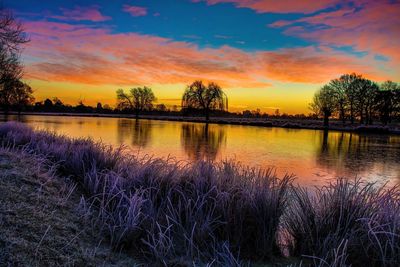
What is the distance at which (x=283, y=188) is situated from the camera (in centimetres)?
535

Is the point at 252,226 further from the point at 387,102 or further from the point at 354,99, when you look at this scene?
the point at 387,102

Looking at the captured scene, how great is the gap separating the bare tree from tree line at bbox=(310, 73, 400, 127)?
196ft

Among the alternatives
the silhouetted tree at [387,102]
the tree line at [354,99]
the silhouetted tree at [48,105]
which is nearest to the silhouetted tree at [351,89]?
the tree line at [354,99]

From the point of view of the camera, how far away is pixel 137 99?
111 m

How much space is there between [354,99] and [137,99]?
67.5m

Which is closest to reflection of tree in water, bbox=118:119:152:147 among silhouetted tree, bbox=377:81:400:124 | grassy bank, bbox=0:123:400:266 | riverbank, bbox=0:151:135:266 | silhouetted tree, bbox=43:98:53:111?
riverbank, bbox=0:151:135:266

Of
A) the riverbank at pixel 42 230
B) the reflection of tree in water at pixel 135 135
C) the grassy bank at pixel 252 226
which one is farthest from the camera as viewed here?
the reflection of tree in water at pixel 135 135

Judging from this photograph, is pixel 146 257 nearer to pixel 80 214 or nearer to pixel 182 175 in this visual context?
pixel 80 214

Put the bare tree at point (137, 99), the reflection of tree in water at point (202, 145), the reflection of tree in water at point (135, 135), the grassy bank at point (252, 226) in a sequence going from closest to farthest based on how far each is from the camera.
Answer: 1. the grassy bank at point (252, 226)
2. the reflection of tree in water at point (202, 145)
3. the reflection of tree in water at point (135, 135)
4. the bare tree at point (137, 99)

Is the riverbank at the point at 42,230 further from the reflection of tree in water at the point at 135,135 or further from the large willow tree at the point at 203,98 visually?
the large willow tree at the point at 203,98

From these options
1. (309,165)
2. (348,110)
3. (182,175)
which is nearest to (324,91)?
(348,110)

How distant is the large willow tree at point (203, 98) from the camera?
7688cm

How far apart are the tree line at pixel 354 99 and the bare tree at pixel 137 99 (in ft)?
196

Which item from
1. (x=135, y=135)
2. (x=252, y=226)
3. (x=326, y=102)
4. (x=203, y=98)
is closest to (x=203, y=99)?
(x=203, y=98)
